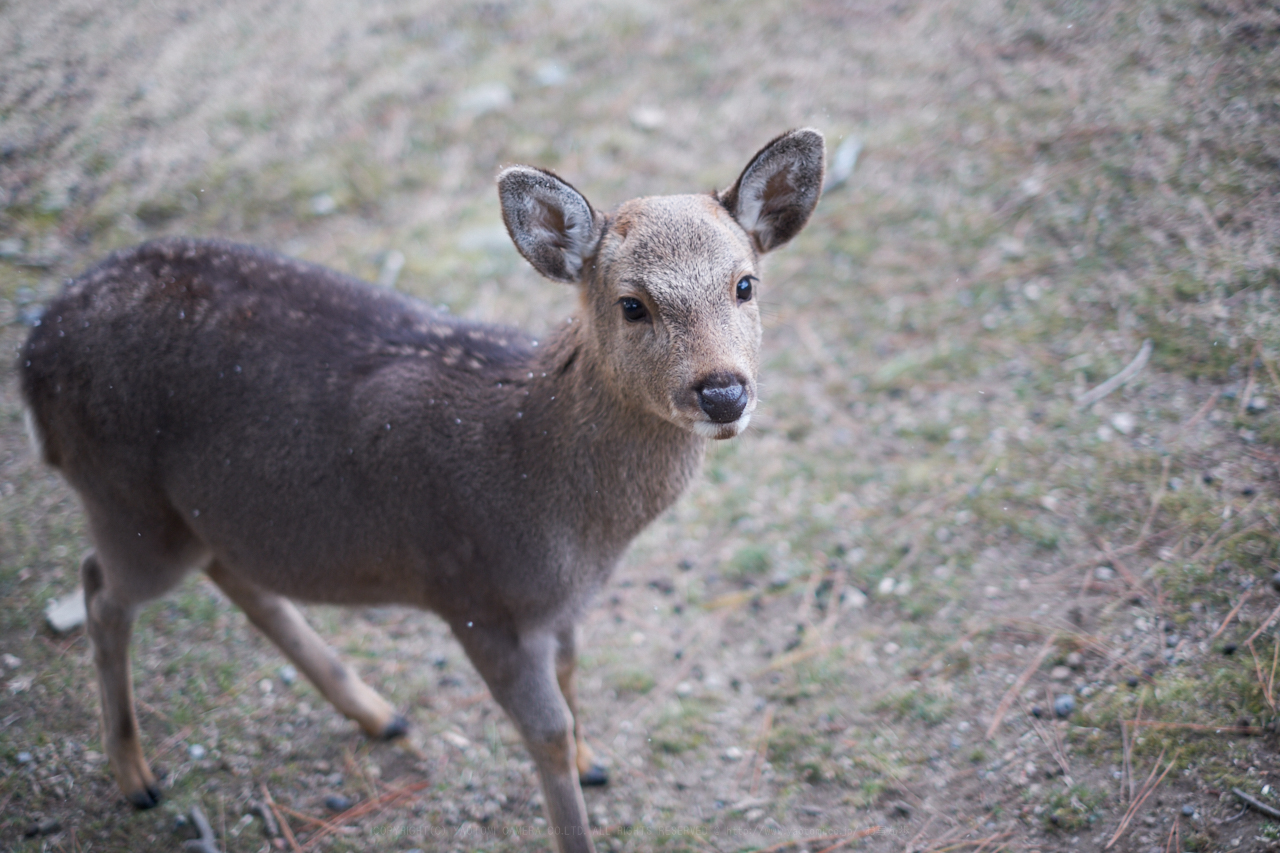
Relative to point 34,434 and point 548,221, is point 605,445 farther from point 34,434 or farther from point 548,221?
point 34,434

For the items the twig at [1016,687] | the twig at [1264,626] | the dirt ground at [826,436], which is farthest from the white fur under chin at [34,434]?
the twig at [1264,626]

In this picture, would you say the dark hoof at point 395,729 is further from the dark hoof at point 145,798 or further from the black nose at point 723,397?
the black nose at point 723,397

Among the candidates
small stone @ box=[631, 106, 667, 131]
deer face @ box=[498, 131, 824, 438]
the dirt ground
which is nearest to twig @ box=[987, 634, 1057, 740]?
the dirt ground

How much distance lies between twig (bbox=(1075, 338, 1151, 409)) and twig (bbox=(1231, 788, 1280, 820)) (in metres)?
2.54

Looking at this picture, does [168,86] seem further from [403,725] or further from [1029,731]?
[1029,731]

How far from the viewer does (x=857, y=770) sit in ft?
14.3

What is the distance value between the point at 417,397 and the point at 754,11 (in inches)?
268

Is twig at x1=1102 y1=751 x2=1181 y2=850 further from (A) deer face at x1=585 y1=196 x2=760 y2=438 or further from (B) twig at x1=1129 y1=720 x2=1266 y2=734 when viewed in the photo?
(A) deer face at x1=585 y1=196 x2=760 y2=438

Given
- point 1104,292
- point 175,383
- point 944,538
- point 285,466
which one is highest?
point 175,383

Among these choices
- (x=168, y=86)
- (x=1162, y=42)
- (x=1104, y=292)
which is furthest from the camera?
(x=168, y=86)

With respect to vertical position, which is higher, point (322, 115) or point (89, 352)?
point (89, 352)

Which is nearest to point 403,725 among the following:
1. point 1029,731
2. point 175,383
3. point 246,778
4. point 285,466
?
point 246,778

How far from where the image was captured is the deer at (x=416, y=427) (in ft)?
12.5

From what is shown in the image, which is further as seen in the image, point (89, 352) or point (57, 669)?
point (57, 669)
